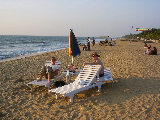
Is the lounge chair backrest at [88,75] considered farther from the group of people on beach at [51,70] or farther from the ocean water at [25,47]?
the ocean water at [25,47]

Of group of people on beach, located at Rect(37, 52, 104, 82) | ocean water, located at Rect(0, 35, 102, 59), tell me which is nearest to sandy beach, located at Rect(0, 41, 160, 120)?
group of people on beach, located at Rect(37, 52, 104, 82)

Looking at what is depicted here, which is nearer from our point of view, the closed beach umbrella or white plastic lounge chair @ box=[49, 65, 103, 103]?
white plastic lounge chair @ box=[49, 65, 103, 103]

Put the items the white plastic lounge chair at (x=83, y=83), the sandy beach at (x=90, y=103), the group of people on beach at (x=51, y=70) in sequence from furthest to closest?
the group of people on beach at (x=51, y=70) → the white plastic lounge chair at (x=83, y=83) → the sandy beach at (x=90, y=103)

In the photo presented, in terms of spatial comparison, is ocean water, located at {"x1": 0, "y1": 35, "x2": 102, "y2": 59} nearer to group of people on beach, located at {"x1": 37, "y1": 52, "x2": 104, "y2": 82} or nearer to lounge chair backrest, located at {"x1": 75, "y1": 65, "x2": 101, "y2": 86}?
group of people on beach, located at {"x1": 37, "y1": 52, "x2": 104, "y2": 82}

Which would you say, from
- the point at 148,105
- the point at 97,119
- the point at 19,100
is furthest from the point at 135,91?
the point at 19,100

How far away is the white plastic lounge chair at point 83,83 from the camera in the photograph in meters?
5.04

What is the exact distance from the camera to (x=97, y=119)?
13.5ft

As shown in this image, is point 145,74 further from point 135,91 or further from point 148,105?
point 148,105

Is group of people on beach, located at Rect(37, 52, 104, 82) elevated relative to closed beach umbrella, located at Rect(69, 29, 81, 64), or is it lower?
lower

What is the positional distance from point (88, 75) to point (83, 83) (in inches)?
19.7

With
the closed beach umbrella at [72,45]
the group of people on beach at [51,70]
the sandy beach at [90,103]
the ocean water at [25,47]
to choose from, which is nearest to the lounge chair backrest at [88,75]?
the group of people on beach at [51,70]

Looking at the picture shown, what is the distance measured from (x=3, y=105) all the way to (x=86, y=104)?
2.37 meters

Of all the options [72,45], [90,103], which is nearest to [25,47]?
[72,45]

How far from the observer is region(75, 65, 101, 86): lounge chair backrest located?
5.70 metres
